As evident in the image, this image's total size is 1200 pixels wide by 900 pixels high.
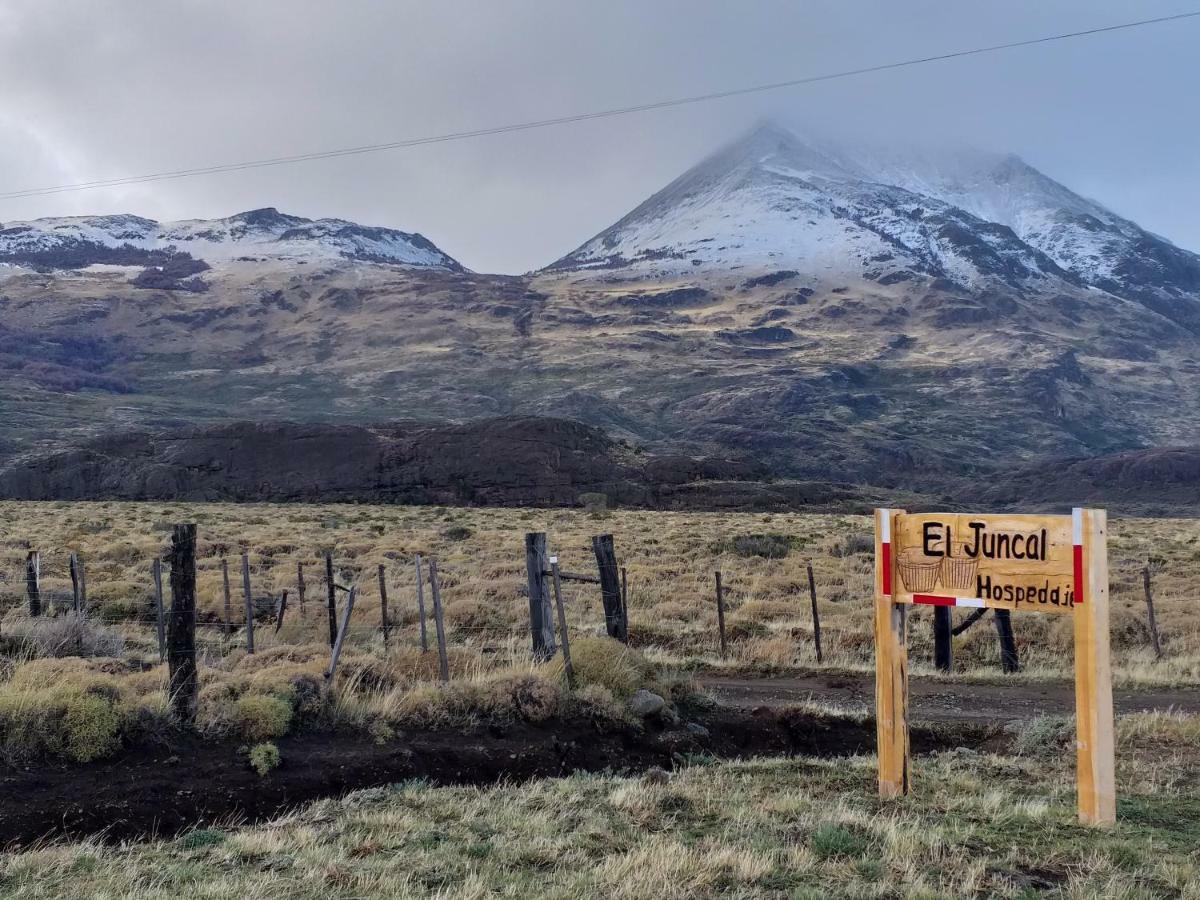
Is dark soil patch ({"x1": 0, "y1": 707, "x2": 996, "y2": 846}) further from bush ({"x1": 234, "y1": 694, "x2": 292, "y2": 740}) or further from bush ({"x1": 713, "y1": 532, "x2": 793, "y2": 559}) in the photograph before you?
bush ({"x1": 713, "y1": 532, "x2": 793, "y2": 559})

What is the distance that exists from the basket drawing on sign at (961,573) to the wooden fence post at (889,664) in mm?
390

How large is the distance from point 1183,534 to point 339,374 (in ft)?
354

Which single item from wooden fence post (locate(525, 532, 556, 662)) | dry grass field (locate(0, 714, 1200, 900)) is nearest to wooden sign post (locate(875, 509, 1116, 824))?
dry grass field (locate(0, 714, 1200, 900))

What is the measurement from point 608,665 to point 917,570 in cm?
519

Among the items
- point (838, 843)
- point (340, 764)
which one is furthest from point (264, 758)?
point (838, 843)

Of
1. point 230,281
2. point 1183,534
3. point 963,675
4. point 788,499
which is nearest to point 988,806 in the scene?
point 963,675

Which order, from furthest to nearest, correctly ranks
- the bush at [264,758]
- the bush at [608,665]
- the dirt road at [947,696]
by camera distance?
the dirt road at [947,696] < the bush at [608,665] < the bush at [264,758]

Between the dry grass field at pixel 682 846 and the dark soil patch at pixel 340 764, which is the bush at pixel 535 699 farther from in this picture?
the dry grass field at pixel 682 846

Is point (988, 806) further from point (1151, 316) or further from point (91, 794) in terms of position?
point (1151, 316)

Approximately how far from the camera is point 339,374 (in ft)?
433

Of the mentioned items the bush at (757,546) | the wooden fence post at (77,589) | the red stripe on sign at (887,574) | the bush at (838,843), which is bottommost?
the bush at (757,546)

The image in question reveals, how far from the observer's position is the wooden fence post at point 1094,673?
21.0 ft

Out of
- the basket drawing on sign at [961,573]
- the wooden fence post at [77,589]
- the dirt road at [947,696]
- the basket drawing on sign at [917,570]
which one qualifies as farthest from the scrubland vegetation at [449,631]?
the basket drawing on sign at [961,573]

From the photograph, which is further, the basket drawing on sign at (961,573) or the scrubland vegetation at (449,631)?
the scrubland vegetation at (449,631)
